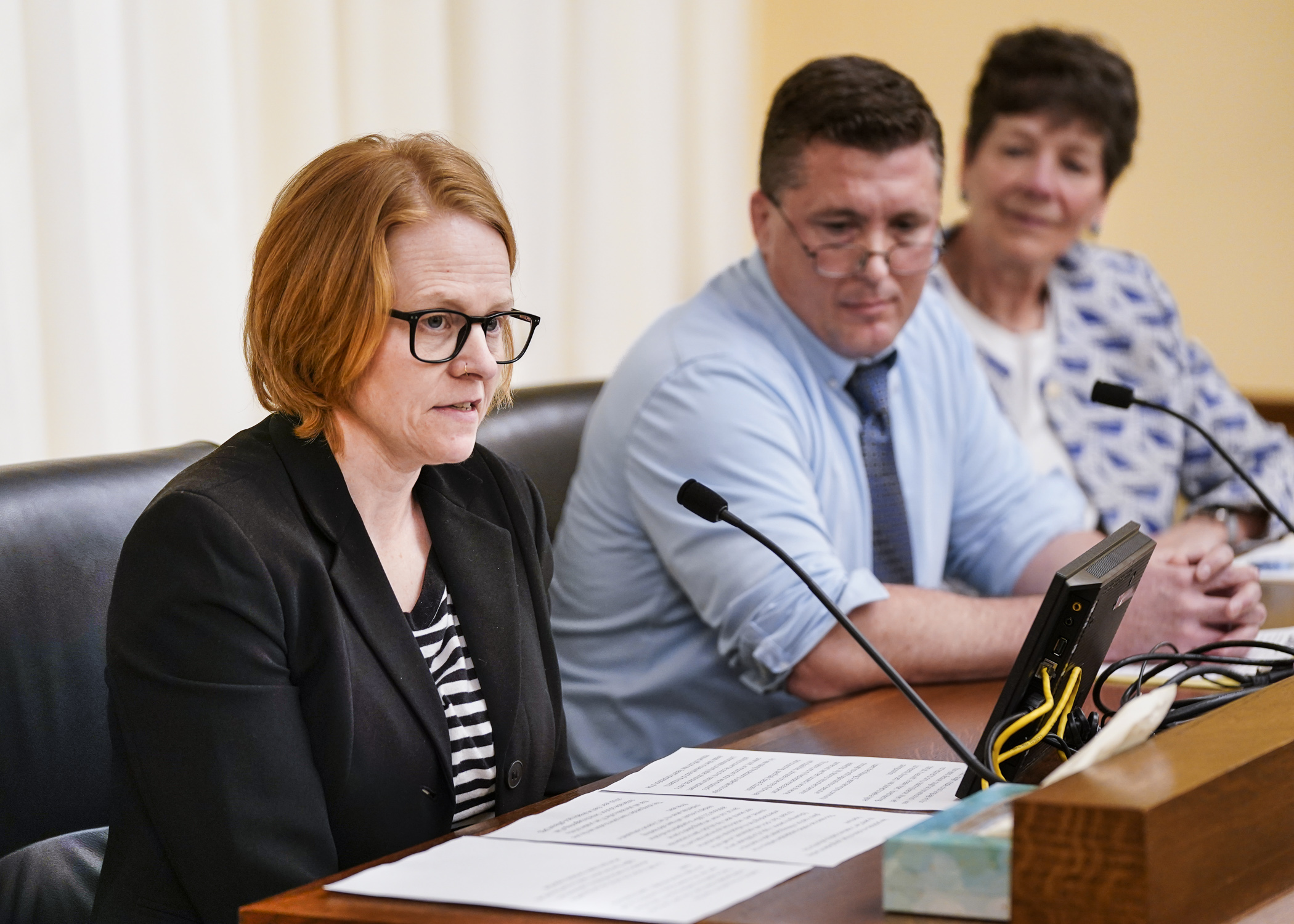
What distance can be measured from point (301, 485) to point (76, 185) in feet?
2.87

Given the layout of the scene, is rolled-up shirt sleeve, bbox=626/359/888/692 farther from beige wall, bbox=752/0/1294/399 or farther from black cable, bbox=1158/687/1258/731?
beige wall, bbox=752/0/1294/399

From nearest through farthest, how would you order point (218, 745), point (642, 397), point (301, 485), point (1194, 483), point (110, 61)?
point (218, 745) < point (301, 485) < point (642, 397) < point (110, 61) < point (1194, 483)

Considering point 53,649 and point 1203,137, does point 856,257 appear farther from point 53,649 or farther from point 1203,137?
point 1203,137

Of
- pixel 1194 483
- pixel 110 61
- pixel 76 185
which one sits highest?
pixel 110 61

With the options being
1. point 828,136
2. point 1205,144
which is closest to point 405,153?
point 828,136

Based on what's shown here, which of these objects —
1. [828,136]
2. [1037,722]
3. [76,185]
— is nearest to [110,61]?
[76,185]

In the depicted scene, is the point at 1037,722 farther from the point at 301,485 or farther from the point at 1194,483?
the point at 1194,483

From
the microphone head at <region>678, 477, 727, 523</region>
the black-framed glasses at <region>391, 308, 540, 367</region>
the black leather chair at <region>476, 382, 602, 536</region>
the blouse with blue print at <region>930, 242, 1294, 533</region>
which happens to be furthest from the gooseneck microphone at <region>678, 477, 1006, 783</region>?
the blouse with blue print at <region>930, 242, 1294, 533</region>

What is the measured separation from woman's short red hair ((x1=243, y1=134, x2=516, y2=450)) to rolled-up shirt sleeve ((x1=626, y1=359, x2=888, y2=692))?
47cm

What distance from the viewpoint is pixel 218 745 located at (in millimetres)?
1120

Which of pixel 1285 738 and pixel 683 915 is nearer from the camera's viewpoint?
pixel 683 915

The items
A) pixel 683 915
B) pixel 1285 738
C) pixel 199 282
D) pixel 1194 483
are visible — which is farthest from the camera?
pixel 1194 483

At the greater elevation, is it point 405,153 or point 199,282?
point 405,153

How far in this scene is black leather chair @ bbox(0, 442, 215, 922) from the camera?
1.29m
